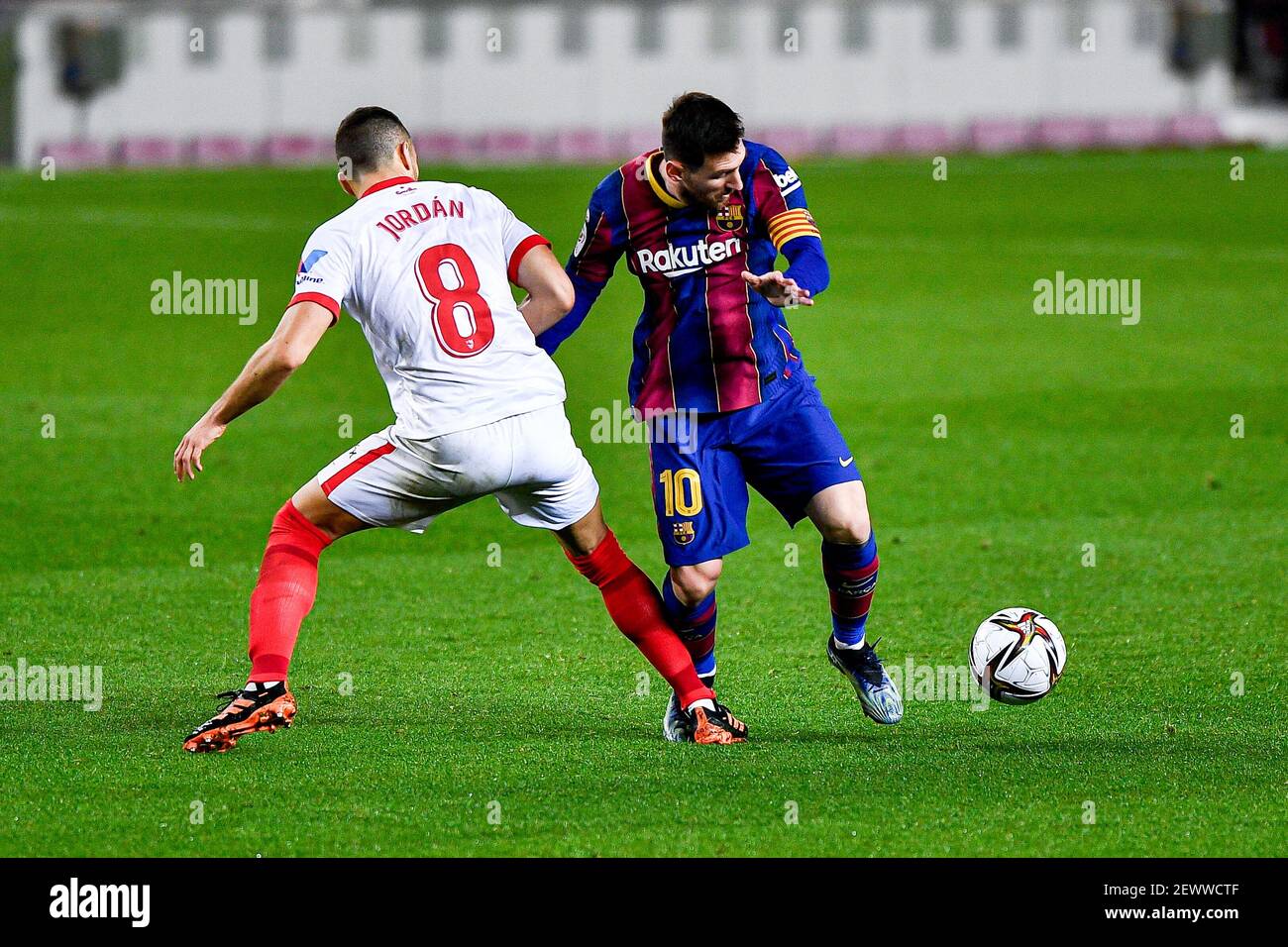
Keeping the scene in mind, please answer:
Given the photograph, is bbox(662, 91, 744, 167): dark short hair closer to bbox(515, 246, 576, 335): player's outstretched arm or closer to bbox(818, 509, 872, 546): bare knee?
bbox(515, 246, 576, 335): player's outstretched arm

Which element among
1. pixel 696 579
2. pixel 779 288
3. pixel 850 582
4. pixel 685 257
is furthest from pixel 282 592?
pixel 850 582

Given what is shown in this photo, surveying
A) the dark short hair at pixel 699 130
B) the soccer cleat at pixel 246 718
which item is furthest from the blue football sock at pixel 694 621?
the dark short hair at pixel 699 130

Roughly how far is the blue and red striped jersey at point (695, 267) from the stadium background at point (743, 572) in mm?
1257

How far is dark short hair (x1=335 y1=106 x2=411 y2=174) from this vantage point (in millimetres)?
6602

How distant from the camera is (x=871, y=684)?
7160 mm

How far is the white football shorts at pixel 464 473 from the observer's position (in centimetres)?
640

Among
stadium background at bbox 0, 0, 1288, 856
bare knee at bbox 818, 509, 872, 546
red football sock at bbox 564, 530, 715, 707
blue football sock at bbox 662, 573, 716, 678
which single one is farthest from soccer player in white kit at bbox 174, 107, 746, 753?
bare knee at bbox 818, 509, 872, 546

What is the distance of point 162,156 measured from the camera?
5209 centimetres

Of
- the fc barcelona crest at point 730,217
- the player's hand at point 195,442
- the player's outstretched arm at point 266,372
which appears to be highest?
the fc barcelona crest at point 730,217

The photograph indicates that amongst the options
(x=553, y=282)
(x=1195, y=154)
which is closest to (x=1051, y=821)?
(x=553, y=282)

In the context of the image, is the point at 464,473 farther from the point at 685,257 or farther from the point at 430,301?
the point at 685,257

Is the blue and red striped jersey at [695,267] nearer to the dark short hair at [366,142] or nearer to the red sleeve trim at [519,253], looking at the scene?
the red sleeve trim at [519,253]

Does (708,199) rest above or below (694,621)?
above

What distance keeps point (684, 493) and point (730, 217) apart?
0.99 m
